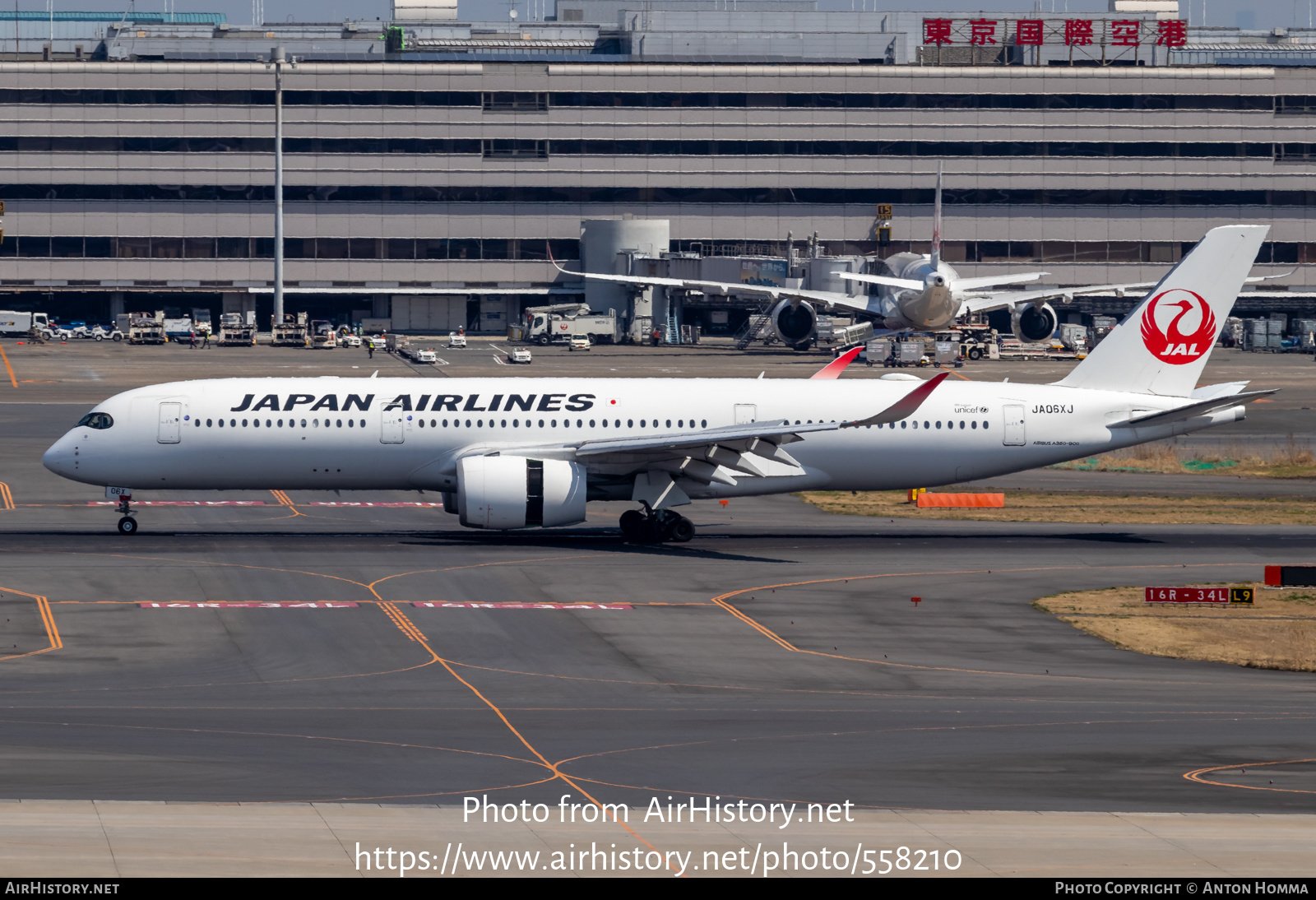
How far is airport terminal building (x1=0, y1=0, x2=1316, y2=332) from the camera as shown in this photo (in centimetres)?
15850

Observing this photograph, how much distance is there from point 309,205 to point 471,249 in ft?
54.1

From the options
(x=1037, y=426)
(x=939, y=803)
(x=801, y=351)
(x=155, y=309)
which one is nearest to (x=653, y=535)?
(x=1037, y=426)

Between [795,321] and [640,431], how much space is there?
263ft

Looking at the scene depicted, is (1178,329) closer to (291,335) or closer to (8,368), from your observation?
(8,368)

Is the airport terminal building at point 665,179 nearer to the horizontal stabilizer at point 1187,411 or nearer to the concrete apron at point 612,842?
the horizontal stabilizer at point 1187,411

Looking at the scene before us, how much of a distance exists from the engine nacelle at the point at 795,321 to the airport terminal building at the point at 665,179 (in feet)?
92.1

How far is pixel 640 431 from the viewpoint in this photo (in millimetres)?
50906

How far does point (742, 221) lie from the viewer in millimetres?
163250

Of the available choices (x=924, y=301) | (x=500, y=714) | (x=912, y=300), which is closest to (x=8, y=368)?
(x=912, y=300)

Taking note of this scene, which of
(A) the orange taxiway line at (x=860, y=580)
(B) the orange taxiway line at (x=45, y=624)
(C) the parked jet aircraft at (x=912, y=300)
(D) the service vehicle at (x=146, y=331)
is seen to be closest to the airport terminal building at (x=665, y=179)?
(D) the service vehicle at (x=146, y=331)

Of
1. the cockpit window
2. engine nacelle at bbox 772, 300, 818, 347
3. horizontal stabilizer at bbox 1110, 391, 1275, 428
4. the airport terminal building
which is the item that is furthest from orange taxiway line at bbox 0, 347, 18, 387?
horizontal stabilizer at bbox 1110, 391, 1275, 428

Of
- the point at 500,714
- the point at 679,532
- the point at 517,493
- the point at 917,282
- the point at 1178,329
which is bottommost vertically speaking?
the point at 679,532
